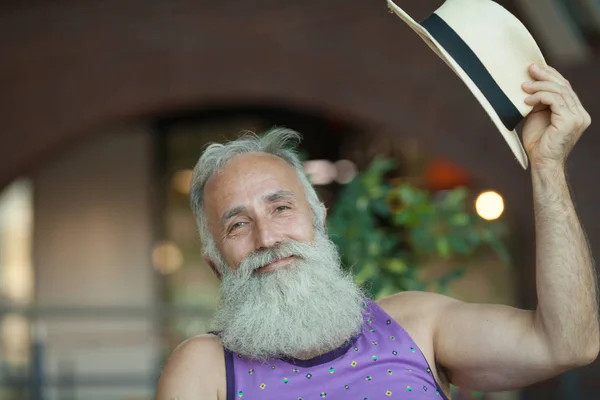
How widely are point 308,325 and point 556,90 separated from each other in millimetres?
772

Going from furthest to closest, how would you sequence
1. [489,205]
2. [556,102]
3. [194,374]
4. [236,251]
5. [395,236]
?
[489,205] → [395,236] → [236,251] → [194,374] → [556,102]

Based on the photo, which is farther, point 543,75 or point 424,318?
point 424,318

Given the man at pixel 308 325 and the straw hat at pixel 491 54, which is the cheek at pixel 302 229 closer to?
the man at pixel 308 325

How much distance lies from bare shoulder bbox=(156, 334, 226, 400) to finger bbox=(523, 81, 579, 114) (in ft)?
3.06

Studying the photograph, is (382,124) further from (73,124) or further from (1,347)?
(1,347)

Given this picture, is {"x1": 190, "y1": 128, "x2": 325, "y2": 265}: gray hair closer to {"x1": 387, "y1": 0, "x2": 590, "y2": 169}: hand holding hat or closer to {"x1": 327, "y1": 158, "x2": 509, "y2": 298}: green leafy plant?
{"x1": 387, "y1": 0, "x2": 590, "y2": 169}: hand holding hat

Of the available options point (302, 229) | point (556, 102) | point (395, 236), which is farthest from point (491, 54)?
point (395, 236)

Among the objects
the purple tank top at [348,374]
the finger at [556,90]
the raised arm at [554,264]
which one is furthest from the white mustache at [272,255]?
the finger at [556,90]

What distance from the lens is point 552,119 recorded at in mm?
2121

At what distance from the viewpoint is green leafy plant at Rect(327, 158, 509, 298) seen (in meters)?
3.65

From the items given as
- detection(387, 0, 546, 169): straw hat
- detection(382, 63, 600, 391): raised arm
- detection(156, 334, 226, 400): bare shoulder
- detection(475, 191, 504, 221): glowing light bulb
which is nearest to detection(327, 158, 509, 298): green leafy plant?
detection(475, 191, 504, 221): glowing light bulb

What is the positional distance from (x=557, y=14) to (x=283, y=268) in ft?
15.0

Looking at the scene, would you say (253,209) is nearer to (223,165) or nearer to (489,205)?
(223,165)

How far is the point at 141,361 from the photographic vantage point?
8742 mm
